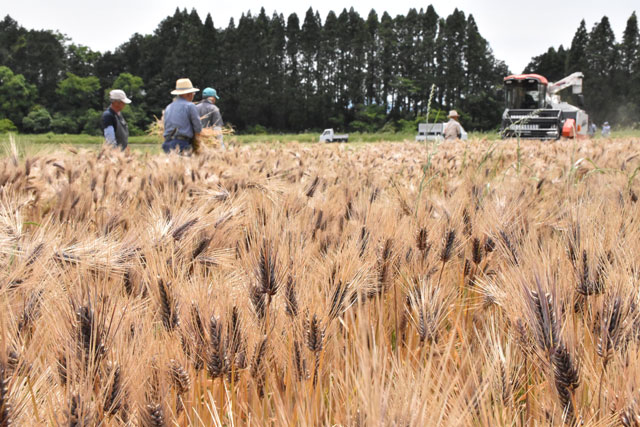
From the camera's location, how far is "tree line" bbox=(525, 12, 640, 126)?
56.6m

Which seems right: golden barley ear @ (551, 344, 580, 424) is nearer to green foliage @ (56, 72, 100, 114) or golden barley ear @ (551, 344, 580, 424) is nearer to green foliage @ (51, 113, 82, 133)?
green foliage @ (51, 113, 82, 133)

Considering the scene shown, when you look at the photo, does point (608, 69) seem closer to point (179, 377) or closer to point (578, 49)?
point (578, 49)

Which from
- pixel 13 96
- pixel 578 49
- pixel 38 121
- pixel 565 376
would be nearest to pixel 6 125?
pixel 38 121

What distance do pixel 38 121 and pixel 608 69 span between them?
73408 mm

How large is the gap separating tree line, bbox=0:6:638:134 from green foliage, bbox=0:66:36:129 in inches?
5.5

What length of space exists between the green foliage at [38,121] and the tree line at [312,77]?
159 mm

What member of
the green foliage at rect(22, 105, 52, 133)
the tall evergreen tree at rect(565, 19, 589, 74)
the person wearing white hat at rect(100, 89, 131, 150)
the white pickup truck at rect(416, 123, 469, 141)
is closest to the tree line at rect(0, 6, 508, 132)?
the green foliage at rect(22, 105, 52, 133)

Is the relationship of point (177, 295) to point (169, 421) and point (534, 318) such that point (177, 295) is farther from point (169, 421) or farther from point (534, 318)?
point (534, 318)

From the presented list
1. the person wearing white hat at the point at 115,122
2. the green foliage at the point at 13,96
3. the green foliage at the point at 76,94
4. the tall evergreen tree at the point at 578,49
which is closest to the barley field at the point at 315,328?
the person wearing white hat at the point at 115,122

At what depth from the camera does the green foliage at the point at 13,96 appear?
65.9 m

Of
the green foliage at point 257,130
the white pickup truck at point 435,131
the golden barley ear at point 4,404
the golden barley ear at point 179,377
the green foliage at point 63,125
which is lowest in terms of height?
the golden barley ear at point 179,377

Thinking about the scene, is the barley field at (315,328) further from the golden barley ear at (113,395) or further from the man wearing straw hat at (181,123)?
the man wearing straw hat at (181,123)

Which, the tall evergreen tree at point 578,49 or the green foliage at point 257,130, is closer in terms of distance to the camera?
the green foliage at point 257,130

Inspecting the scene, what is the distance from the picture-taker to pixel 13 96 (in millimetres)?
66375
